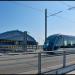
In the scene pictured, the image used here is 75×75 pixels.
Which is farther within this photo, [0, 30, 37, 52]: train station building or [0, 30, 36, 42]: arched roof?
[0, 30, 36, 42]: arched roof

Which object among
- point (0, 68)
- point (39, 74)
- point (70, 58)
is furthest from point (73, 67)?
point (0, 68)

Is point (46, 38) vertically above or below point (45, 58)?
above

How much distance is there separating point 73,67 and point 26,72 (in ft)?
13.2

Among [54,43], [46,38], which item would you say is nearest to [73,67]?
[54,43]

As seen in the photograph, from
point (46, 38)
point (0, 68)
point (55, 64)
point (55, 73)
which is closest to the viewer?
point (0, 68)

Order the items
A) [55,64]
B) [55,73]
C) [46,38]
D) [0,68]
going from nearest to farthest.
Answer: [0,68]
[55,73]
[55,64]
[46,38]

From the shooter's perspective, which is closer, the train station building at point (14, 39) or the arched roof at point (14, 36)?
the train station building at point (14, 39)

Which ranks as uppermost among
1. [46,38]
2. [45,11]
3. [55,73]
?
[45,11]

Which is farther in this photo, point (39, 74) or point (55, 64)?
point (55, 64)

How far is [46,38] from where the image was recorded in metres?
41.9

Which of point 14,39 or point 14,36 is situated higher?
point 14,36

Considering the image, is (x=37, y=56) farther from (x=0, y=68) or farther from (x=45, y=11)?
(x=45, y=11)

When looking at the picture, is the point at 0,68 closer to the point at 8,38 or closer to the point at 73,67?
the point at 73,67

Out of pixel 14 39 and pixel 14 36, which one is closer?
pixel 14 39
